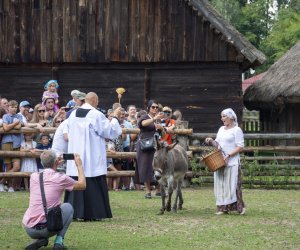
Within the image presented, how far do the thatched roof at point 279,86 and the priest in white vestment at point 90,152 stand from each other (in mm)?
15523

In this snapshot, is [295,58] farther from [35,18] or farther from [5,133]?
[5,133]

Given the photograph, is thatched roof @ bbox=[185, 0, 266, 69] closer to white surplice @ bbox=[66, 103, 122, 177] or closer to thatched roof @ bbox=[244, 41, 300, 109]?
thatched roof @ bbox=[244, 41, 300, 109]

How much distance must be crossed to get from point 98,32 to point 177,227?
13641mm

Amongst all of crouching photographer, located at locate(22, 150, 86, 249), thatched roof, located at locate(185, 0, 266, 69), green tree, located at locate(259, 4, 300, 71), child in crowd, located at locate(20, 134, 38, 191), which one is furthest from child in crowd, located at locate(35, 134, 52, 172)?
green tree, located at locate(259, 4, 300, 71)

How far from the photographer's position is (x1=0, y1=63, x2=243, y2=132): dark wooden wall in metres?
27.2

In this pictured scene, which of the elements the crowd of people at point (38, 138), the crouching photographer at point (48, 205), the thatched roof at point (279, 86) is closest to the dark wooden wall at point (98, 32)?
the thatched roof at point (279, 86)

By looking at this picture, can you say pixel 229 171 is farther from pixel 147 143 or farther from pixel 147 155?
pixel 147 155

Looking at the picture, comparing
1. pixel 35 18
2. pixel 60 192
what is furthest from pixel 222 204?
pixel 35 18

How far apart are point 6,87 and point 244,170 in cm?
813

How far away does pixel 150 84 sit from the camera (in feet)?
90.2

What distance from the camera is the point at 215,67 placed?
27156 mm

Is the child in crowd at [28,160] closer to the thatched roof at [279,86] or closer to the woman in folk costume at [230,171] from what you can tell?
the woman in folk costume at [230,171]

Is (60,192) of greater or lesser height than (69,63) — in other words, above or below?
below

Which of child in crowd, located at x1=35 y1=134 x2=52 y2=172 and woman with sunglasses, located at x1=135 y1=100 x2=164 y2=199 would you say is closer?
woman with sunglasses, located at x1=135 y1=100 x2=164 y2=199
